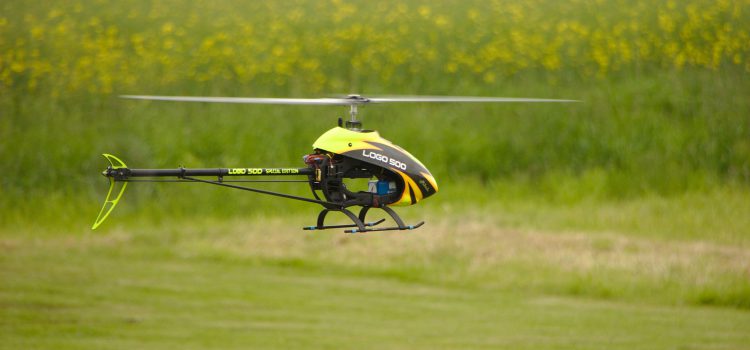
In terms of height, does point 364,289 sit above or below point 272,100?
below

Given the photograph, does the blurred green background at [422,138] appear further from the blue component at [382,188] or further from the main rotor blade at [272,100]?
the main rotor blade at [272,100]

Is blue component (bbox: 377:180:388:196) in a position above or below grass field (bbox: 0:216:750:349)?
above

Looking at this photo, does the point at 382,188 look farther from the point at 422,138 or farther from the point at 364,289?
the point at 422,138

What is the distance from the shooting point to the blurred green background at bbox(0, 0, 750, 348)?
33.9 m

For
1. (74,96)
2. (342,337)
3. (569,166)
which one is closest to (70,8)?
(74,96)

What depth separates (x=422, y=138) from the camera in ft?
129

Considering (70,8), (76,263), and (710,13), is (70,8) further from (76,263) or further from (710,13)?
(710,13)

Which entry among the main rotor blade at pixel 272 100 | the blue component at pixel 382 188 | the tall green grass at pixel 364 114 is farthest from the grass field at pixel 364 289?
the main rotor blade at pixel 272 100

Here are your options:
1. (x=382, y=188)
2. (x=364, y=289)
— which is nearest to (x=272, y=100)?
(x=382, y=188)

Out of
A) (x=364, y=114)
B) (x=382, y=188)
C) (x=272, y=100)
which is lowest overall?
(x=382, y=188)

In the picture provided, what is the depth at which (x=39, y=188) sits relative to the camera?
125ft

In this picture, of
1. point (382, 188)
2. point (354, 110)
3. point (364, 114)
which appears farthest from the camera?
point (364, 114)

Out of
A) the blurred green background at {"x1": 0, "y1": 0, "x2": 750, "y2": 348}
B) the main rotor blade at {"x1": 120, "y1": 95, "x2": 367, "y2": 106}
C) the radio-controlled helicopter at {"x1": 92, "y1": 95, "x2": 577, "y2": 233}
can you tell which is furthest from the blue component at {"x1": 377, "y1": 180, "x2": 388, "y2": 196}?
the blurred green background at {"x1": 0, "y1": 0, "x2": 750, "y2": 348}

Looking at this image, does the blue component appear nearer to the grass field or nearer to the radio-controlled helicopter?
the radio-controlled helicopter
